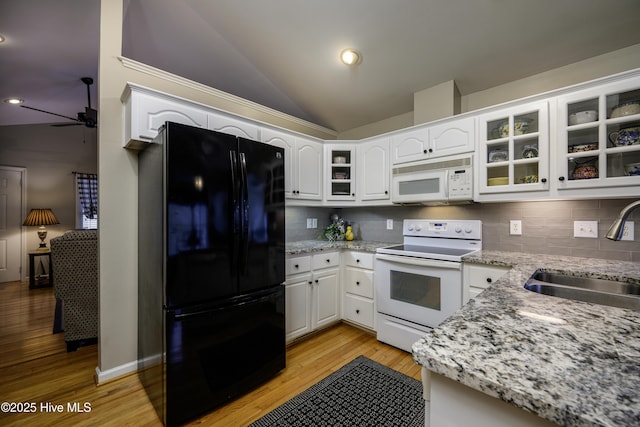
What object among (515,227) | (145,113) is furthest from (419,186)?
(145,113)

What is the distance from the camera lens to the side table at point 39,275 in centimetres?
457

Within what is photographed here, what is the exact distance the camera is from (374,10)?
217 centimetres

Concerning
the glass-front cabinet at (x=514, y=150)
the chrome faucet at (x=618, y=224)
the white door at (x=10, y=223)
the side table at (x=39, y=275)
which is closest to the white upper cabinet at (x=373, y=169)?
the glass-front cabinet at (x=514, y=150)

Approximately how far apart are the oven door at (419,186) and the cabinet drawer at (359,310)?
3.60 ft

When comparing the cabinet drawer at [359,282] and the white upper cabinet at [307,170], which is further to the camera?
the white upper cabinet at [307,170]

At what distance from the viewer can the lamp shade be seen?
4.91m

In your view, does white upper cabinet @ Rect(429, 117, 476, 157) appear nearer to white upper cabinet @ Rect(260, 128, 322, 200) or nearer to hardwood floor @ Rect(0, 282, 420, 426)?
white upper cabinet @ Rect(260, 128, 322, 200)

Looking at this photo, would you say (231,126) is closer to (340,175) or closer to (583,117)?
(340,175)

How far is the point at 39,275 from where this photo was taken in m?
5.10

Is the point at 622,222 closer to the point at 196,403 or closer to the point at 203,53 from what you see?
the point at 196,403

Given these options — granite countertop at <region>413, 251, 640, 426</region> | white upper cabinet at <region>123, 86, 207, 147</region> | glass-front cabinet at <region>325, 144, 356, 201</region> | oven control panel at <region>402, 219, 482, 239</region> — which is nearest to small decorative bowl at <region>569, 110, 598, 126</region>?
oven control panel at <region>402, 219, 482, 239</region>

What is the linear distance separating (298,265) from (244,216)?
91 centimetres

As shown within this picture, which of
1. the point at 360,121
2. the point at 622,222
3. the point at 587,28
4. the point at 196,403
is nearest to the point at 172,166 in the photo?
the point at 196,403

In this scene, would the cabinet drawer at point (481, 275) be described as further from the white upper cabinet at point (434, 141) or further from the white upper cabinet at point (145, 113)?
the white upper cabinet at point (145, 113)
